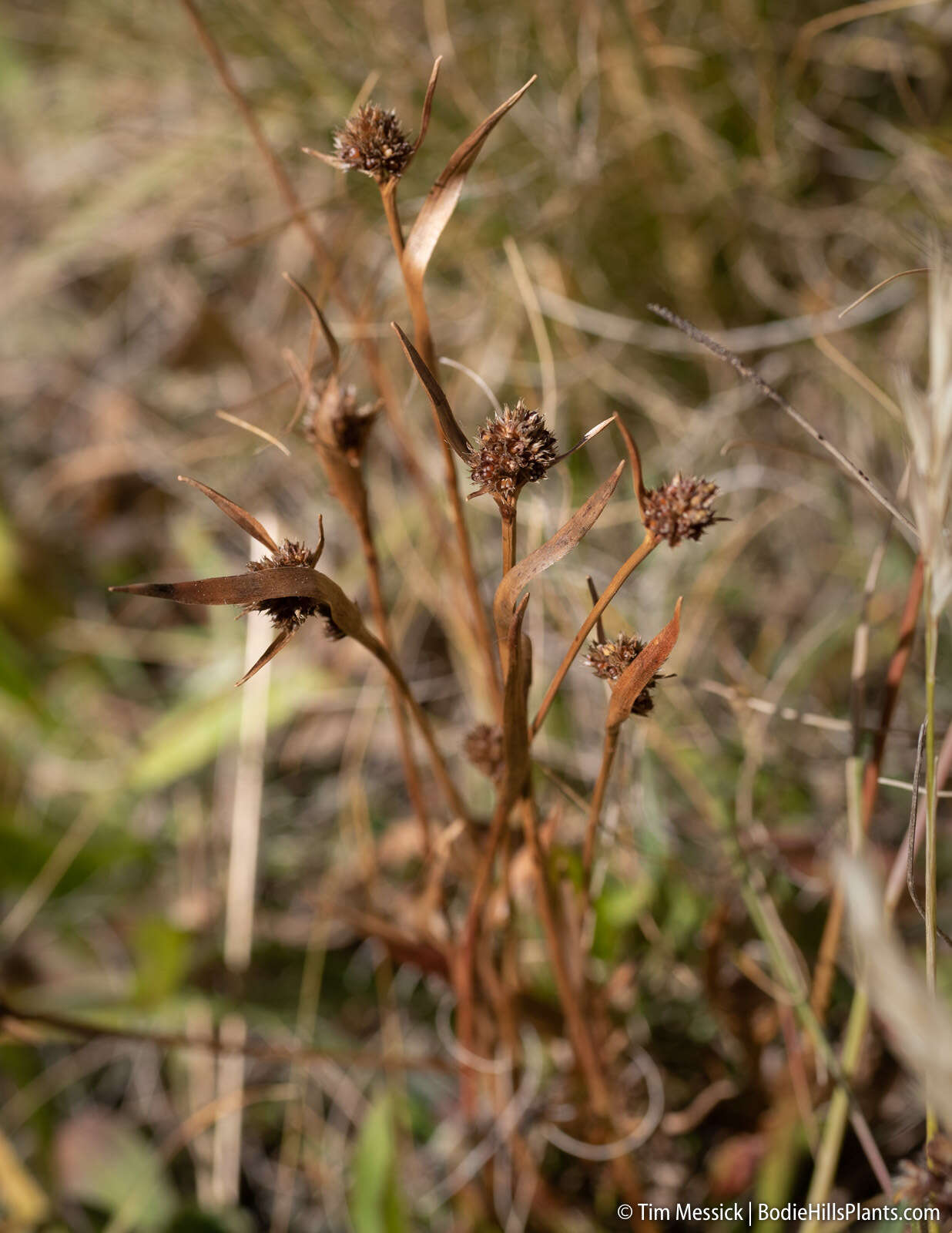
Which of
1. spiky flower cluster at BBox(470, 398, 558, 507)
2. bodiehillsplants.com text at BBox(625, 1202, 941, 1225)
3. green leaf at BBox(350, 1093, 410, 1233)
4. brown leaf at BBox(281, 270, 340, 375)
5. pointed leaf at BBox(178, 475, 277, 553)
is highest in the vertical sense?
brown leaf at BBox(281, 270, 340, 375)

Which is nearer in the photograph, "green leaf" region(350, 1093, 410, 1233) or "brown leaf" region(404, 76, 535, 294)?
"brown leaf" region(404, 76, 535, 294)

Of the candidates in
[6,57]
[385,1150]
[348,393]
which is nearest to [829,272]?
[348,393]

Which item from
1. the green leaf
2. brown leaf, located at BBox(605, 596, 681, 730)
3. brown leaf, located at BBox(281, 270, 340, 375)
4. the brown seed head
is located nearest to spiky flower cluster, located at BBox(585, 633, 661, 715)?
brown leaf, located at BBox(605, 596, 681, 730)

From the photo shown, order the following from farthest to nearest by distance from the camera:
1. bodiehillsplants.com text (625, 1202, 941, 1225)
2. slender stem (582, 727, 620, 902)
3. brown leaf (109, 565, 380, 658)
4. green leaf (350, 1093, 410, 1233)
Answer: green leaf (350, 1093, 410, 1233), bodiehillsplants.com text (625, 1202, 941, 1225), slender stem (582, 727, 620, 902), brown leaf (109, 565, 380, 658)

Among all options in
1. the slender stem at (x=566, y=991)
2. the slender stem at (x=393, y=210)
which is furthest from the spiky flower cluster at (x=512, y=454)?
the slender stem at (x=566, y=991)

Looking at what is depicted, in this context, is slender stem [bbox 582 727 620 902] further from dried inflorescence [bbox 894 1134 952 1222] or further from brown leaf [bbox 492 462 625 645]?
dried inflorescence [bbox 894 1134 952 1222]

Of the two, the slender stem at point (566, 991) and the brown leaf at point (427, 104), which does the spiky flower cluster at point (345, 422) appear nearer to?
the brown leaf at point (427, 104)
